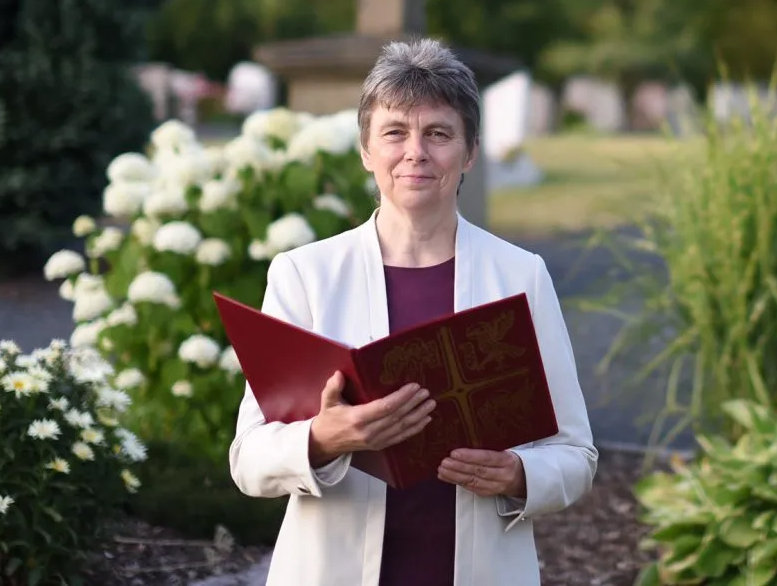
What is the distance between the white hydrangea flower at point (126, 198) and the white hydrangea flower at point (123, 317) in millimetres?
399

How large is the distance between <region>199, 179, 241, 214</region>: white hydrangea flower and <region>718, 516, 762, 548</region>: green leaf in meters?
2.09

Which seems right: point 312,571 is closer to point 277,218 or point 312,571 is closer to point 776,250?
point 277,218

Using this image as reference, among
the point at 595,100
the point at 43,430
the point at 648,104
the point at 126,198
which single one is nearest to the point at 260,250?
the point at 126,198

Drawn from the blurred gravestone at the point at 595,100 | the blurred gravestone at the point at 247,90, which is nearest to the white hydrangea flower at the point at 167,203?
the blurred gravestone at the point at 247,90

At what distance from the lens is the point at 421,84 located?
2.08 metres

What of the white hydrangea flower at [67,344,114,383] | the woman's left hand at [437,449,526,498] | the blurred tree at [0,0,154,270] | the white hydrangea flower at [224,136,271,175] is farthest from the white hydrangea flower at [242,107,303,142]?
the blurred tree at [0,0,154,270]

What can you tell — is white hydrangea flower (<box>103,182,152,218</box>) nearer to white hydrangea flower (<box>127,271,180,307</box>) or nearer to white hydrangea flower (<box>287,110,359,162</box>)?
white hydrangea flower (<box>127,271,180,307</box>)

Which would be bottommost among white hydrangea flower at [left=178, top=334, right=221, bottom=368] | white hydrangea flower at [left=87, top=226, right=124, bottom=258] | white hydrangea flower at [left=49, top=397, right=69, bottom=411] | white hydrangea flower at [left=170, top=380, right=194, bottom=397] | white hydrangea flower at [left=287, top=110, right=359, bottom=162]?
white hydrangea flower at [left=49, top=397, right=69, bottom=411]

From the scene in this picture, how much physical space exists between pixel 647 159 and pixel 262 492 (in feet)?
13.5

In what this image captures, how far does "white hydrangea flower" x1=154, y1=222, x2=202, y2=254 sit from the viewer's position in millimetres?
4652

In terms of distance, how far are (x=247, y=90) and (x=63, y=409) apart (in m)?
37.7

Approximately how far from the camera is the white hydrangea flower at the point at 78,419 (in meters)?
3.31

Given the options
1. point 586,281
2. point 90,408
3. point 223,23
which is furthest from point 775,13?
point 90,408

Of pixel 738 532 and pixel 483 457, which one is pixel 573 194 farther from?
pixel 483 457
